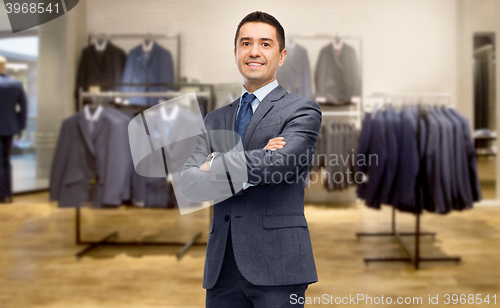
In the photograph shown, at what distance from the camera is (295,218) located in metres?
1.04

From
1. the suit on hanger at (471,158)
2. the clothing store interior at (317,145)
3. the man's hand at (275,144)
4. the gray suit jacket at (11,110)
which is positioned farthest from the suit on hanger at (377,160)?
the gray suit jacket at (11,110)

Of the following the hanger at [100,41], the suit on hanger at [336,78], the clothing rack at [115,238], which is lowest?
the clothing rack at [115,238]

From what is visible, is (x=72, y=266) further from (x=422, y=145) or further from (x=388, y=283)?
(x=422, y=145)

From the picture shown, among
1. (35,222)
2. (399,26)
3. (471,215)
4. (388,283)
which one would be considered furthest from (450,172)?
(35,222)

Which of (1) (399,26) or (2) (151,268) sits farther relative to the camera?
(2) (151,268)

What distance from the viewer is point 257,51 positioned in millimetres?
1079

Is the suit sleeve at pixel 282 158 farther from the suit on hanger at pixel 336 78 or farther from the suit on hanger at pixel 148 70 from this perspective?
the suit on hanger at pixel 336 78

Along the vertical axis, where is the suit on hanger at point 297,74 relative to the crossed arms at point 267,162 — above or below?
above

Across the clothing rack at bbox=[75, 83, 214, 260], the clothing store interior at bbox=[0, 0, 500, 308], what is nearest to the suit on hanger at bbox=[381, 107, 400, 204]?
the clothing store interior at bbox=[0, 0, 500, 308]

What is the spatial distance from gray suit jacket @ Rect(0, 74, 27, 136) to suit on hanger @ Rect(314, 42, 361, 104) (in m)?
1.83

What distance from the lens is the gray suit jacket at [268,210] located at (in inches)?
40.1

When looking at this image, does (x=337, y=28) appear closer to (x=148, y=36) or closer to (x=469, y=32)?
(x=469, y=32)

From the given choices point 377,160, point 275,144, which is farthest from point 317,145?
point 275,144

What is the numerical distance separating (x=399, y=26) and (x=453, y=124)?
29.6 inches
